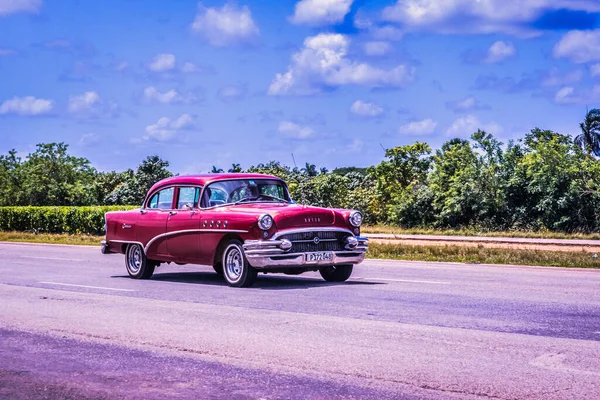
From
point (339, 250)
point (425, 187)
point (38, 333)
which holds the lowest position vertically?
point (38, 333)

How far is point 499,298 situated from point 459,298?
556 millimetres

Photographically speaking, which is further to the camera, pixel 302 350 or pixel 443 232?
pixel 443 232

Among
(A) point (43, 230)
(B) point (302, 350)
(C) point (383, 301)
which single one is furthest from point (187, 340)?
(A) point (43, 230)

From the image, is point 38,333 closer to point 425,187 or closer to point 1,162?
point 425,187

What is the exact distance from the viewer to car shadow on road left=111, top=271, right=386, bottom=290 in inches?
548

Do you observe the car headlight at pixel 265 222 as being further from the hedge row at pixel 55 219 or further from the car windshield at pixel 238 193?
the hedge row at pixel 55 219

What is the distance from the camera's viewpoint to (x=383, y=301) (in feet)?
38.2

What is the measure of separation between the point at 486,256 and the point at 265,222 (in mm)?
9705

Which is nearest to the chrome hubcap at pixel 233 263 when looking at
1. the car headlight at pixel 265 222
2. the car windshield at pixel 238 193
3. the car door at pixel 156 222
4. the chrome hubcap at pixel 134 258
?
the car headlight at pixel 265 222

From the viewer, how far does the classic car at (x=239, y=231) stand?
528 inches

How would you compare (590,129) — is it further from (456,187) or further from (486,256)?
(486,256)

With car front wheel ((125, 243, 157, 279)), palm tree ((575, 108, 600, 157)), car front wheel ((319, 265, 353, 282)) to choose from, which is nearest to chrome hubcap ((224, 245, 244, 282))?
car front wheel ((319, 265, 353, 282))

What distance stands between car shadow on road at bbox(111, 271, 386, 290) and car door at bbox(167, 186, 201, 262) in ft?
1.85

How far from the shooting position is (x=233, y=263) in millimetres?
13891
